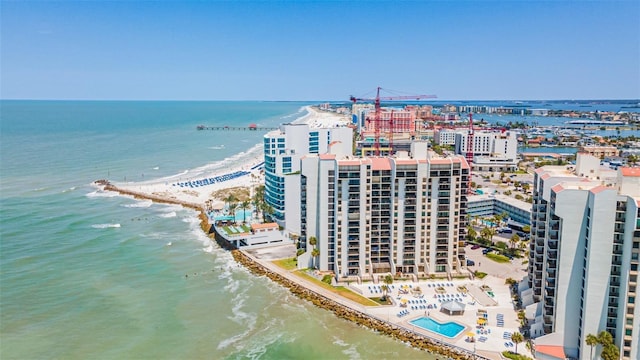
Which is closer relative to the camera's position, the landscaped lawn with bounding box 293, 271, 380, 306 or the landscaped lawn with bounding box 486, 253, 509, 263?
the landscaped lawn with bounding box 293, 271, 380, 306

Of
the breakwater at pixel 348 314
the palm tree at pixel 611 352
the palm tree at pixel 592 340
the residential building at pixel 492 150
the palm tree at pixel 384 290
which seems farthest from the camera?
the residential building at pixel 492 150

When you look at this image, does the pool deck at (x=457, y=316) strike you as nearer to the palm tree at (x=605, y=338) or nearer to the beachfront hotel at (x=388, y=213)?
the beachfront hotel at (x=388, y=213)

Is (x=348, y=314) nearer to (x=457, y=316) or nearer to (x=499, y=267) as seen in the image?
(x=457, y=316)

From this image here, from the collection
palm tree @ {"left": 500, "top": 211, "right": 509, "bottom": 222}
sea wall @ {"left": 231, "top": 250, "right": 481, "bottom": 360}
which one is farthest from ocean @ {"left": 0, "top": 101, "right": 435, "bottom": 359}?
palm tree @ {"left": 500, "top": 211, "right": 509, "bottom": 222}

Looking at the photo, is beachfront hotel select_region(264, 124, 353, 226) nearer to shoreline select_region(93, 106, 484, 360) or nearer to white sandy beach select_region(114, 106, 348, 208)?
shoreline select_region(93, 106, 484, 360)

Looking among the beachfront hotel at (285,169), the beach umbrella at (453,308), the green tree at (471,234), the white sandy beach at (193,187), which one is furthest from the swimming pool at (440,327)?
the white sandy beach at (193,187)

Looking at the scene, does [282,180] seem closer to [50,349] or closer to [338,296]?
[338,296]

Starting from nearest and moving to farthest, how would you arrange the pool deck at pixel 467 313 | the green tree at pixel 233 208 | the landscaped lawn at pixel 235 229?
the pool deck at pixel 467 313 < the landscaped lawn at pixel 235 229 < the green tree at pixel 233 208
